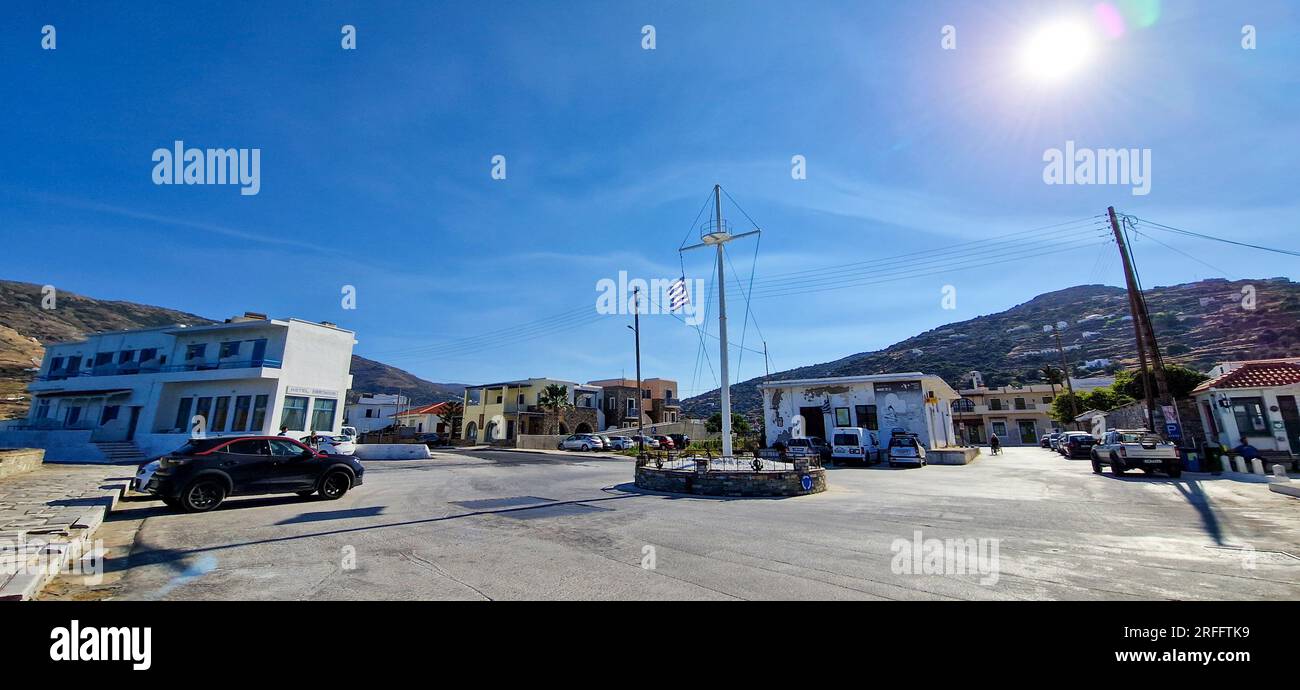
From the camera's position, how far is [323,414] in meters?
33.1

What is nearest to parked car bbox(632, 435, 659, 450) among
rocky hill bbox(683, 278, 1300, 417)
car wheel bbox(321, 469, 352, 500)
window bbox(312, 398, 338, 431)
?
window bbox(312, 398, 338, 431)

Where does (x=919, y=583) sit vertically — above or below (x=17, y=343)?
below

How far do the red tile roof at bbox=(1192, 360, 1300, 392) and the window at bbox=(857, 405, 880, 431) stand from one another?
15102 mm

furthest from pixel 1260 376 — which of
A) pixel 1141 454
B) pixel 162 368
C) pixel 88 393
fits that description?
pixel 88 393

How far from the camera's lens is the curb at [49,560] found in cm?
439

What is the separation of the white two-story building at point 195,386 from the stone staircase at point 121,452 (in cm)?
6

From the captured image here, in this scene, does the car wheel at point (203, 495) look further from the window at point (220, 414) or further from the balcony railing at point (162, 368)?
the window at point (220, 414)

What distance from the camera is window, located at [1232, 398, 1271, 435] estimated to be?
2027cm

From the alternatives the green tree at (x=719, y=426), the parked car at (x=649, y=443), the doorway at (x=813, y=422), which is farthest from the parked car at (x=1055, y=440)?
the parked car at (x=649, y=443)

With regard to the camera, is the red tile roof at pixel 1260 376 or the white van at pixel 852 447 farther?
the white van at pixel 852 447
